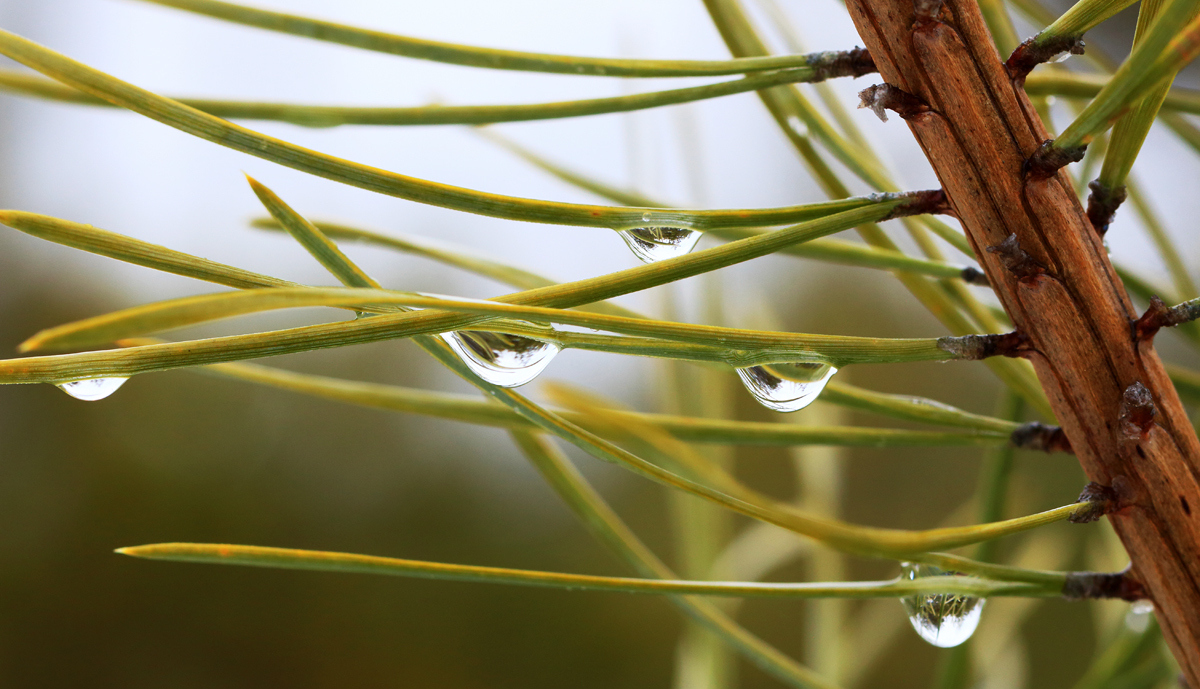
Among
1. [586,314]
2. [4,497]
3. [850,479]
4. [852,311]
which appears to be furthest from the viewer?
[852,311]

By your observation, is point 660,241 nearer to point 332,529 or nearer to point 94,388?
point 94,388

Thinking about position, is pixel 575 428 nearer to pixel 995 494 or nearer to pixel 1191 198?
pixel 995 494

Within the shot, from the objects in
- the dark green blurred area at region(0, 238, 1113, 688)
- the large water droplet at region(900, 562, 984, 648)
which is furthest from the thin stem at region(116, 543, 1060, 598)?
the dark green blurred area at region(0, 238, 1113, 688)

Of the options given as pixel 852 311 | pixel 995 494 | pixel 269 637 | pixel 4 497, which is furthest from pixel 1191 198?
pixel 4 497

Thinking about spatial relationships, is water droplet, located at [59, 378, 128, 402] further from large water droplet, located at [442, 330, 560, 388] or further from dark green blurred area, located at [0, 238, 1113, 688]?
dark green blurred area, located at [0, 238, 1113, 688]

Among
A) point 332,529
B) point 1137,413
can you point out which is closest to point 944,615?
point 1137,413

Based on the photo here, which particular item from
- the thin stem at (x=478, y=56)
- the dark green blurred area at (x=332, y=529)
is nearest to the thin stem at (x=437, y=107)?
the thin stem at (x=478, y=56)
